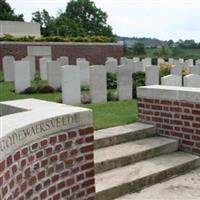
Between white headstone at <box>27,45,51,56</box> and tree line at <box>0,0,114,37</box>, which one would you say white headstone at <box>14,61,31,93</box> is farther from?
tree line at <box>0,0,114,37</box>

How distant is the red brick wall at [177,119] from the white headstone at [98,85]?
2.93m

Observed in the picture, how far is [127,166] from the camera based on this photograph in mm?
5102

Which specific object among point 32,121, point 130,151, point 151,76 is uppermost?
point 32,121

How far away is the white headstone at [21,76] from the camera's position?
33.9ft

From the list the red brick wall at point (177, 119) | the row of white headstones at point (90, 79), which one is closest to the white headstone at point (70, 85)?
the row of white headstones at point (90, 79)

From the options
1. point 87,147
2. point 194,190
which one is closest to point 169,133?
point 194,190

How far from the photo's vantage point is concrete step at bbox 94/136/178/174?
193 inches

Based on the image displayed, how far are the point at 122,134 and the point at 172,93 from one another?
946 millimetres

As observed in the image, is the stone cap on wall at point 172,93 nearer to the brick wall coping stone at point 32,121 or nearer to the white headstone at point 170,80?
the white headstone at point 170,80

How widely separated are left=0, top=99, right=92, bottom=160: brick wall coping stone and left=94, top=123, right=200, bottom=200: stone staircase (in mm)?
→ 902

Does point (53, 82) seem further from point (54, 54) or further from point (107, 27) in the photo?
point (107, 27)

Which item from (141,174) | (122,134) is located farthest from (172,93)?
(141,174)

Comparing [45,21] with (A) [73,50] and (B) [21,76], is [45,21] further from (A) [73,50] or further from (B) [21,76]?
(B) [21,76]

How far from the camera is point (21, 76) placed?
34.2 ft
